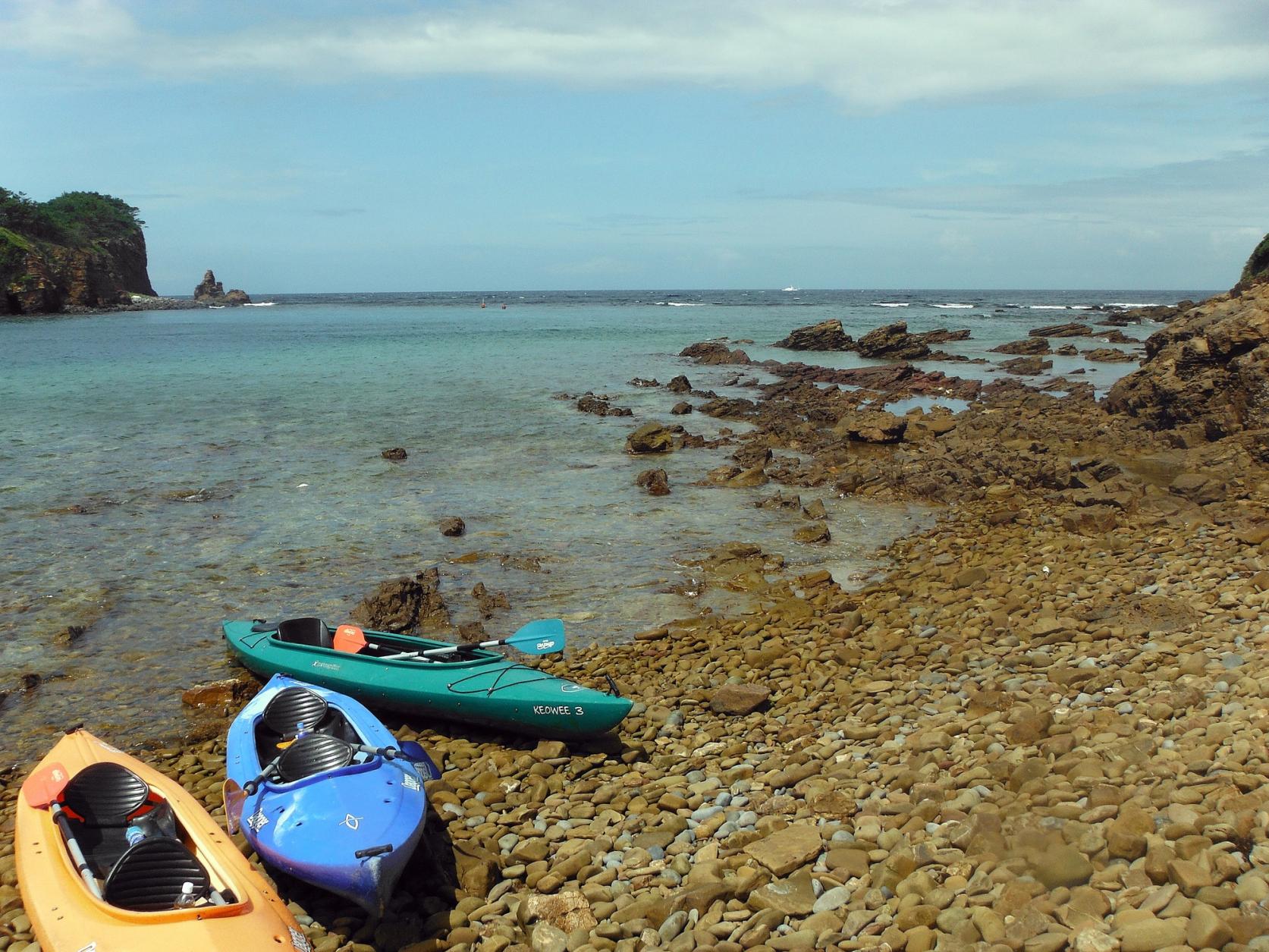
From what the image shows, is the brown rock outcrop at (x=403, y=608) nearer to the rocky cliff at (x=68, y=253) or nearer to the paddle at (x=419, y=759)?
the paddle at (x=419, y=759)

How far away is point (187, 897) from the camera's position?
539 cm

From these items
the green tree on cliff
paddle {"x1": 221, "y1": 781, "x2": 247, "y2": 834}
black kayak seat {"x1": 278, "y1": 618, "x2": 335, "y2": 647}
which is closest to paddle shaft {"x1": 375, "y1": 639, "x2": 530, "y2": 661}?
black kayak seat {"x1": 278, "y1": 618, "x2": 335, "y2": 647}

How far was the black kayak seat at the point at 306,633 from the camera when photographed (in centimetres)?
1033

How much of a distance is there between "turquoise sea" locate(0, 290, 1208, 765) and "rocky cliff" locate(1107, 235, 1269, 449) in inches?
293

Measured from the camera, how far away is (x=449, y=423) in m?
28.6

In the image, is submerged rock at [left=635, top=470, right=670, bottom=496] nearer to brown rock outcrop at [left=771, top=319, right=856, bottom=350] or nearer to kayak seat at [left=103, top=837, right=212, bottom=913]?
kayak seat at [left=103, top=837, right=212, bottom=913]

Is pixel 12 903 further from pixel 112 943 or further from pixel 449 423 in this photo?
pixel 449 423

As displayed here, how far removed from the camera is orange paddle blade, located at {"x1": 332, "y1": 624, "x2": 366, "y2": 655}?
388 inches

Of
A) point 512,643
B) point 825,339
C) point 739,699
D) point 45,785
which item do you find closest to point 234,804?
point 45,785

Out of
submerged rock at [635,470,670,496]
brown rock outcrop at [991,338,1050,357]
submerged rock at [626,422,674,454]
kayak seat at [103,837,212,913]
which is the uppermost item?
brown rock outcrop at [991,338,1050,357]

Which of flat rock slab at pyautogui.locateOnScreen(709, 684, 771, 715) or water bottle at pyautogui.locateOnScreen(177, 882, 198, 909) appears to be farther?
flat rock slab at pyautogui.locateOnScreen(709, 684, 771, 715)

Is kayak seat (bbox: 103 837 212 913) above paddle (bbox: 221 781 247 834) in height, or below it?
above

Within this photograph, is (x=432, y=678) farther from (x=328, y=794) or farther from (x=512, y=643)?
(x=328, y=794)

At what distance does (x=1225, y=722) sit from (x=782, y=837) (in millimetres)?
3356
